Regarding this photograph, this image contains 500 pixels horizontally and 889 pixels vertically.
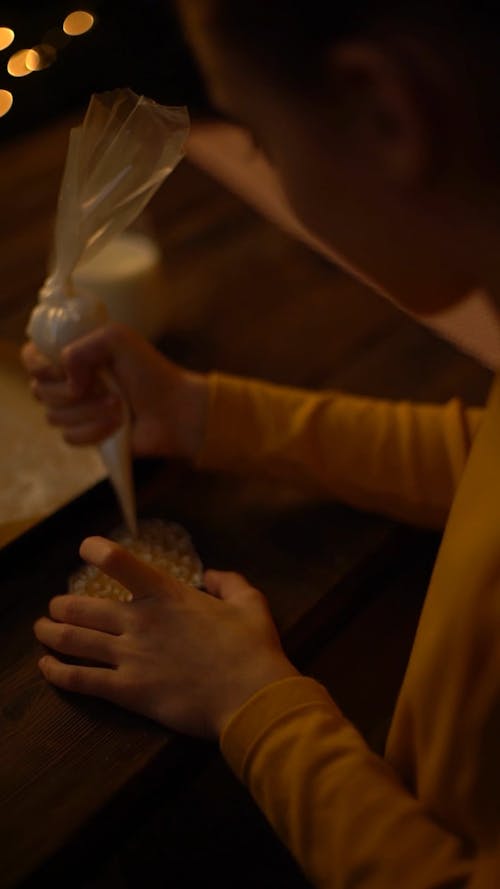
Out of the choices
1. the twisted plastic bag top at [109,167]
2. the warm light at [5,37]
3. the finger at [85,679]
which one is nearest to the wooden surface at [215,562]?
the finger at [85,679]

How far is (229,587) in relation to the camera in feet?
2.03

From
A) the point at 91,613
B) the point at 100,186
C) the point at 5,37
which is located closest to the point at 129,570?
the point at 91,613

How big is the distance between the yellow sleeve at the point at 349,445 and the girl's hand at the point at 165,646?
141 millimetres

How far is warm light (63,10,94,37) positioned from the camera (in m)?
0.71

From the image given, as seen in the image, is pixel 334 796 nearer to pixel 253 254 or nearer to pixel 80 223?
pixel 80 223

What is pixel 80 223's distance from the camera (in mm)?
634

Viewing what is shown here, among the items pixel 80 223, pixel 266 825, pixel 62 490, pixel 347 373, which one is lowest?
pixel 266 825

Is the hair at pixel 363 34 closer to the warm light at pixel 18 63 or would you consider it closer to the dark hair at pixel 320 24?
the dark hair at pixel 320 24

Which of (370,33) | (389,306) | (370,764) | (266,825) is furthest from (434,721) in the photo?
(389,306)

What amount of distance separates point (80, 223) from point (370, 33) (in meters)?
0.31

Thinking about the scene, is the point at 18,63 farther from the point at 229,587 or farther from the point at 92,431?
the point at 229,587

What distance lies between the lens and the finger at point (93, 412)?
2.26 feet

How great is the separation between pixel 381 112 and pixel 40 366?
39 centimetres

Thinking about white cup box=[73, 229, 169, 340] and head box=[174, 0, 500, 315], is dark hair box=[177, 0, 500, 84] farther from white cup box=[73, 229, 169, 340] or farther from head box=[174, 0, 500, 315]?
white cup box=[73, 229, 169, 340]
